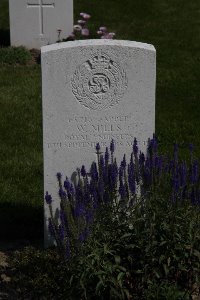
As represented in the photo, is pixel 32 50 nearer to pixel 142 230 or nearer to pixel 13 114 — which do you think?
pixel 13 114

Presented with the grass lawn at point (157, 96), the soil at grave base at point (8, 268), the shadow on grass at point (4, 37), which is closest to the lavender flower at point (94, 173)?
the soil at grave base at point (8, 268)

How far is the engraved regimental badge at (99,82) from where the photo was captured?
5055 millimetres

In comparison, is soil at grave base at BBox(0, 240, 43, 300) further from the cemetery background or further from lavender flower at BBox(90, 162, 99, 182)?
lavender flower at BBox(90, 162, 99, 182)

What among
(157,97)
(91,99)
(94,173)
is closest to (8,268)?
(94,173)

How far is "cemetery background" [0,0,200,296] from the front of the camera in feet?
20.8

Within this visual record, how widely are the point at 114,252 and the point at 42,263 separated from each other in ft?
2.59

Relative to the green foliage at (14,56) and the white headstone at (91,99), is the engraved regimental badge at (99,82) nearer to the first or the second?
the white headstone at (91,99)

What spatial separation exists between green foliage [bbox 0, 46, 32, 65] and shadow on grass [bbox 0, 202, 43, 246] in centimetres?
492

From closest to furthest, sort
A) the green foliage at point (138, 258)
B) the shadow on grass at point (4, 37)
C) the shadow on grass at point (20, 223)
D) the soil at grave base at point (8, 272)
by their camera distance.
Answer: the green foliage at point (138, 258), the soil at grave base at point (8, 272), the shadow on grass at point (20, 223), the shadow on grass at point (4, 37)

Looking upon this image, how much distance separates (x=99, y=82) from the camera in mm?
5098

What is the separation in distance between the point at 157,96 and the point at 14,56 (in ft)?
8.32

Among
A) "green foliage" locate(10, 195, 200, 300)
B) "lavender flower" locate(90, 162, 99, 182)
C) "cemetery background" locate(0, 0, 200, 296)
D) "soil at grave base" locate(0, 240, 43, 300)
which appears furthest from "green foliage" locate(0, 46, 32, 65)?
"green foliage" locate(10, 195, 200, 300)

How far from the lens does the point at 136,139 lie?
17.2ft

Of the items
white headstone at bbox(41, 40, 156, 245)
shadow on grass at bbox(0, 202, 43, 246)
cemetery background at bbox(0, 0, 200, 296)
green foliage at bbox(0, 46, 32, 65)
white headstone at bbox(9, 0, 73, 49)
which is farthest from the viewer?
white headstone at bbox(9, 0, 73, 49)
